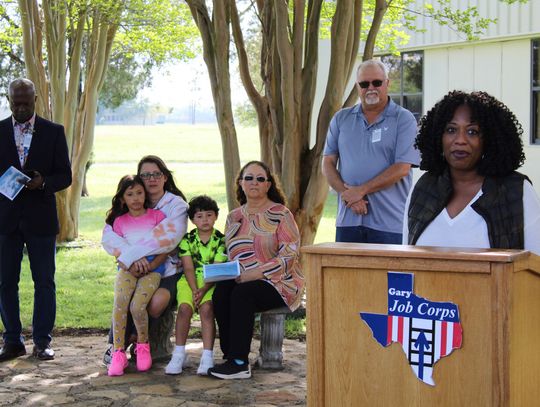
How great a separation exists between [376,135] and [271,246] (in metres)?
A: 1.13

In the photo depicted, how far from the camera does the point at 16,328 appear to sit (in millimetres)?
7113

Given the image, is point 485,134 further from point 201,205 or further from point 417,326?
point 201,205

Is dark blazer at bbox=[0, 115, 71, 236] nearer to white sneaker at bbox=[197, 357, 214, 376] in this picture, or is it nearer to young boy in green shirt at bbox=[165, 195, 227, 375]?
young boy in green shirt at bbox=[165, 195, 227, 375]

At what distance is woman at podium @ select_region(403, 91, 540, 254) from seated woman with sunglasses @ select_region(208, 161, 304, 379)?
3.16 m

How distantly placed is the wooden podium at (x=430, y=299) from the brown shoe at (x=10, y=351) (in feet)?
15.3

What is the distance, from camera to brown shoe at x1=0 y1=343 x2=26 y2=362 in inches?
276

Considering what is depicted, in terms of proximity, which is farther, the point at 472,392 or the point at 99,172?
the point at 99,172

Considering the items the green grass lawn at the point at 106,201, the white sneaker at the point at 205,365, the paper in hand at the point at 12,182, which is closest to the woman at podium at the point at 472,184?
the white sneaker at the point at 205,365

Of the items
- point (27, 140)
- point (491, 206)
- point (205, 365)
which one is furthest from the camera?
point (27, 140)

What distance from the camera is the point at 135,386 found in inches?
246

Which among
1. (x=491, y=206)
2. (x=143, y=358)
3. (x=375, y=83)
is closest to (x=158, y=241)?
(x=143, y=358)

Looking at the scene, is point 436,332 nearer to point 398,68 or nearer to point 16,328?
point 16,328

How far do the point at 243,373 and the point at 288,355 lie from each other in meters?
0.90

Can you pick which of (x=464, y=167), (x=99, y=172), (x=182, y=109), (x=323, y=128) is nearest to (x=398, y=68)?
(x=323, y=128)
